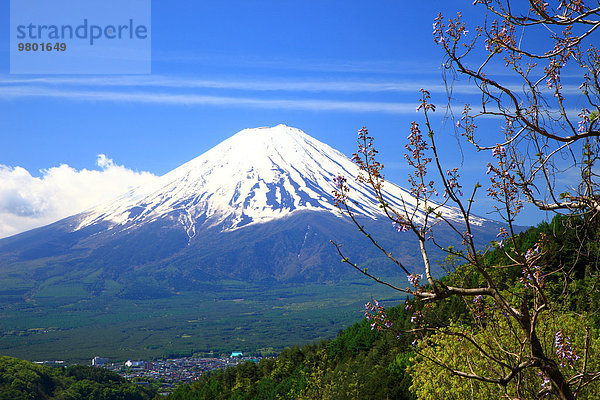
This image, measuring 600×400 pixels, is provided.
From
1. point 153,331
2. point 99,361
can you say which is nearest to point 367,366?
point 99,361

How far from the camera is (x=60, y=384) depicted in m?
74.4

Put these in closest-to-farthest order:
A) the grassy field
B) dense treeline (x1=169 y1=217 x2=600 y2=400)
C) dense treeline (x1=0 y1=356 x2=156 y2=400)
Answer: dense treeline (x1=169 y1=217 x2=600 y2=400) → dense treeline (x1=0 y1=356 x2=156 y2=400) → the grassy field

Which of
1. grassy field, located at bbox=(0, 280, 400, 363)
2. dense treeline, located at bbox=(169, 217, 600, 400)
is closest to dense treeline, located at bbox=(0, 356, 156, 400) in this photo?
dense treeline, located at bbox=(169, 217, 600, 400)

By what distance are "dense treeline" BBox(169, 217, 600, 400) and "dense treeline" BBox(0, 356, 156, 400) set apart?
19.9 metres

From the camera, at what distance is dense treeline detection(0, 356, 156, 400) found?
Answer: 6869cm

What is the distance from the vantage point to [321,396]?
34625mm

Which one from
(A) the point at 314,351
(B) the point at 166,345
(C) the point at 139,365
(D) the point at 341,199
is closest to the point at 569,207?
(D) the point at 341,199

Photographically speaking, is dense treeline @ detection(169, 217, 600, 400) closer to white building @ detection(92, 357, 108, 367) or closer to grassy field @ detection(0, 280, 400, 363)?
white building @ detection(92, 357, 108, 367)

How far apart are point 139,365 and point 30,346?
37631mm

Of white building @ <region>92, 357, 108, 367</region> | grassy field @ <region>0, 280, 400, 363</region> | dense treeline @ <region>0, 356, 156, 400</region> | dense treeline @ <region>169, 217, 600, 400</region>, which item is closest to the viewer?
dense treeline @ <region>169, 217, 600, 400</region>

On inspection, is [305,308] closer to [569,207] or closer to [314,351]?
[314,351]

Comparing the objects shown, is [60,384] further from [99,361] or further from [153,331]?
[153,331]

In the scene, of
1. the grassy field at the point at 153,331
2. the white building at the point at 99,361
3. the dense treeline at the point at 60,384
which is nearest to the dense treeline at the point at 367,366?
the dense treeline at the point at 60,384

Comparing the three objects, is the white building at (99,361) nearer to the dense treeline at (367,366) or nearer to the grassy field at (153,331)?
the grassy field at (153,331)
